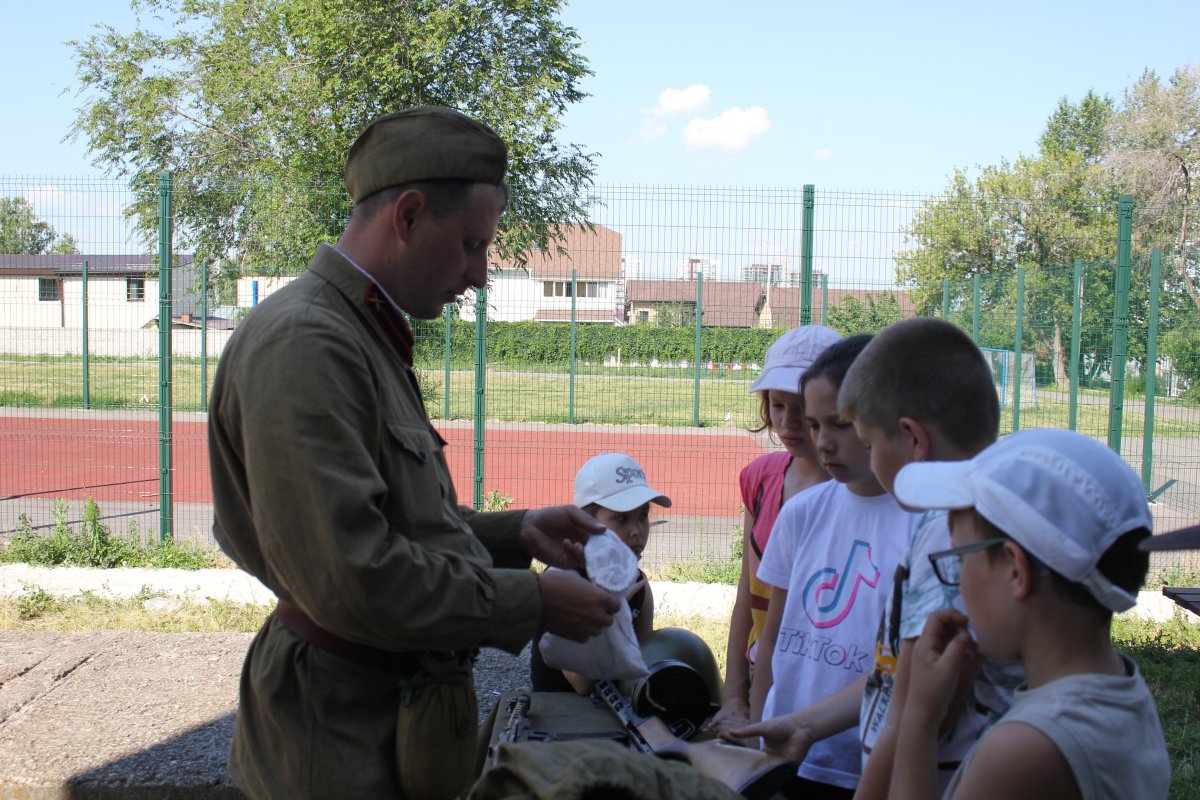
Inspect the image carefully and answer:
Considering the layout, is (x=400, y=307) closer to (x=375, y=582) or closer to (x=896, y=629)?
(x=375, y=582)

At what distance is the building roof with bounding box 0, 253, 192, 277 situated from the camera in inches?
451

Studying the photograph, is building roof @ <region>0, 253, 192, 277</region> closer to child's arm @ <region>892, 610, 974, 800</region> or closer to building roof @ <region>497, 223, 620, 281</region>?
building roof @ <region>497, 223, 620, 281</region>

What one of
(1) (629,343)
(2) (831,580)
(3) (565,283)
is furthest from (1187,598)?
(1) (629,343)

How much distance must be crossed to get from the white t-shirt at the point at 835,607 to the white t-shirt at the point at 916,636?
0.33 m

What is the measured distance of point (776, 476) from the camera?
341cm

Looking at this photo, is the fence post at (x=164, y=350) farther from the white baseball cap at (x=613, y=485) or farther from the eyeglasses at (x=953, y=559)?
the eyeglasses at (x=953, y=559)

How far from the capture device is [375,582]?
1.72 meters

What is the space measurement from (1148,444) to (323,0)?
18231 mm

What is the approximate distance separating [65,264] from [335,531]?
13.5 metres

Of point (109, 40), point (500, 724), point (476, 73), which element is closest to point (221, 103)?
point (109, 40)

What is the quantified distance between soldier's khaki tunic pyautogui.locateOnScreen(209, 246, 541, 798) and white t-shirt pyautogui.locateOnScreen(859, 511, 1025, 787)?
0.69m

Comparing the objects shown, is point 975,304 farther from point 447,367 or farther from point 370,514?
point 370,514

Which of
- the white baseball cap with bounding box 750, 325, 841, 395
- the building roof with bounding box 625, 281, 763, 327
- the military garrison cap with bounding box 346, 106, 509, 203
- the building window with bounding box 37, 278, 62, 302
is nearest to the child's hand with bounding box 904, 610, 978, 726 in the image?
the military garrison cap with bounding box 346, 106, 509, 203

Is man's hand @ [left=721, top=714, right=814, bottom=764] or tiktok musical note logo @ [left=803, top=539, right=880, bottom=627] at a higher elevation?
tiktok musical note logo @ [left=803, top=539, right=880, bottom=627]
